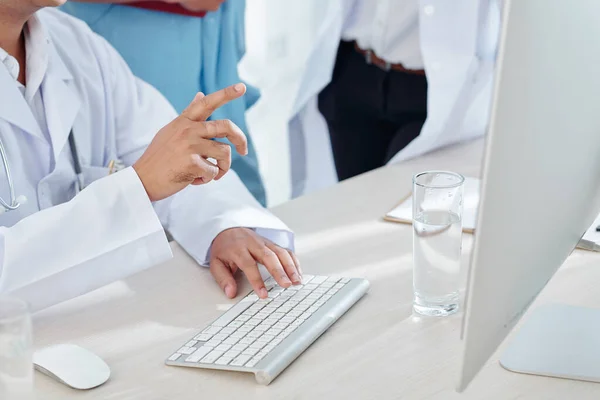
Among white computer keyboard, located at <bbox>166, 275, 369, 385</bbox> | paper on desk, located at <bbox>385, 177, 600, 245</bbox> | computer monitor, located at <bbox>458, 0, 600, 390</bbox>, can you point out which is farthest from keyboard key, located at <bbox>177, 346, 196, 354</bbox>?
paper on desk, located at <bbox>385, 177, 600, 245</bbox>

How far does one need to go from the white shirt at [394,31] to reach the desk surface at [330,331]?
2.56ft

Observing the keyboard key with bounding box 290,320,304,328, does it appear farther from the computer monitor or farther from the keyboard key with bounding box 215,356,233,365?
the computer monitor

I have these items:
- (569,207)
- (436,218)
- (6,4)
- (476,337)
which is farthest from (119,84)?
(476,337)

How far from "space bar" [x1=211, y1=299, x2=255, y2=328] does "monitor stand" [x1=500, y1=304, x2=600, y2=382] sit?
0.36 meters

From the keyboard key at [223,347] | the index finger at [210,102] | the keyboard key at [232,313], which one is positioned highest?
the index finger at [210,102]

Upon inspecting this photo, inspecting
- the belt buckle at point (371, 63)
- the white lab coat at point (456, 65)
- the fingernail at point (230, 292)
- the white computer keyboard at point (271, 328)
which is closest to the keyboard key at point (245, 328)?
the white computer keyboard at point (271, 328)

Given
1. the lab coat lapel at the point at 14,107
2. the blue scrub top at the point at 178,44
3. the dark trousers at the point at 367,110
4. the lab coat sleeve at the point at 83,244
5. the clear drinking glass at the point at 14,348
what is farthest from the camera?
the dark trousers at the point at 367,110

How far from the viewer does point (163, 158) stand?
1.28m

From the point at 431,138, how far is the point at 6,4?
944 millimetres

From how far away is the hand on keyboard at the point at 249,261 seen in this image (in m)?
1.28

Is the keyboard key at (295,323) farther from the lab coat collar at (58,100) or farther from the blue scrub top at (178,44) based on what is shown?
Result: the blue scrub top at (178,44)

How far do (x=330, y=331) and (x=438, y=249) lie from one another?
0.19m

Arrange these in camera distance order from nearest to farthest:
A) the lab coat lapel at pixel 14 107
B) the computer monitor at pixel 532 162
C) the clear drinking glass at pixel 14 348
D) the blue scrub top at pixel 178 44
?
1. the computer monitor at pixel 532 162
2. the clear drinking glass at pixel 14 348
3. the lab coat lapel at pixel 14 107
4. the blue scrub top at pixel 178 44

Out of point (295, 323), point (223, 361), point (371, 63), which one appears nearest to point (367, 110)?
point (371, 63)
